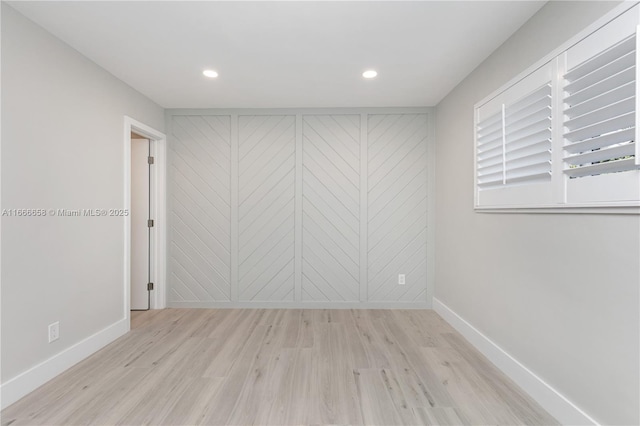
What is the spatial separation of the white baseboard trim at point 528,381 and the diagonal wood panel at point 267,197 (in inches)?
81.9

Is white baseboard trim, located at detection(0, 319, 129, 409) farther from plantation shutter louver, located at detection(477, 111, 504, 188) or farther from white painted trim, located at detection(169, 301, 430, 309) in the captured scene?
plantation shutter louver, located at detection(477, 111, 504, 188)

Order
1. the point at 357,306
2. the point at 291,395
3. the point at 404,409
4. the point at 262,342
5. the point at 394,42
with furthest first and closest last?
the point at 357,306 → the point at 262,342 → the point at 394,42 → the point at 291,395 → the point at 404,409

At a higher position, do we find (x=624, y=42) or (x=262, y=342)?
(x=624, y=42)

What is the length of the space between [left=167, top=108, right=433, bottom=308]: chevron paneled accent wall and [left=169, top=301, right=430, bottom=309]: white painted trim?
0.01m

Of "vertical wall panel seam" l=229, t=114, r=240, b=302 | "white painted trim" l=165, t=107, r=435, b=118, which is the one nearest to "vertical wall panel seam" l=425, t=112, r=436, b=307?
"white painted trim" l=165, t=107, r=435, b=118

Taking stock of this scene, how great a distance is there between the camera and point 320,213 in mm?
3846

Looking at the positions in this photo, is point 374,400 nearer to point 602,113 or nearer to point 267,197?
point 602,113

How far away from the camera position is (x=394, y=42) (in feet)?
7.64

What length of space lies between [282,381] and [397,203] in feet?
8.05

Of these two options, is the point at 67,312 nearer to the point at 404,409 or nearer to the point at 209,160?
the point at 209,160

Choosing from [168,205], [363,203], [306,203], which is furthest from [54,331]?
[363,203]

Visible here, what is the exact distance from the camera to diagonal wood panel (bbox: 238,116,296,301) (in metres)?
3.85

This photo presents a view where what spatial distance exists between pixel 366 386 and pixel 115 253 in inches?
100

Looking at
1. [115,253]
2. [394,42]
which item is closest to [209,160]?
[115,253]
